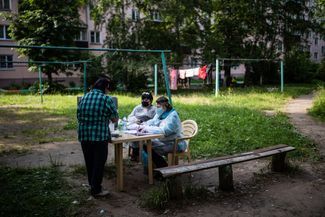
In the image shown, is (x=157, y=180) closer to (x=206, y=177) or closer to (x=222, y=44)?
(x=206, y=177)

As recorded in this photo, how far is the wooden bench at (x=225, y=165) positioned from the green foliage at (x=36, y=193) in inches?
52.2

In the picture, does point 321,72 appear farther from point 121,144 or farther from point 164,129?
point 121,144

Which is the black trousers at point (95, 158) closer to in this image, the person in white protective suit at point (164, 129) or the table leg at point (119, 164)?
the table leg at point (119, 164)

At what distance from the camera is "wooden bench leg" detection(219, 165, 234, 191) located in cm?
542

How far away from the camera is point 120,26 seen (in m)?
24.0

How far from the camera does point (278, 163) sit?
6.36m

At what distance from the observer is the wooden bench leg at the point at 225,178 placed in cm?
542

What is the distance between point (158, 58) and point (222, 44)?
5.68 m

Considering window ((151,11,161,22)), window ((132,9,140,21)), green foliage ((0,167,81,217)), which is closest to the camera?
green foliage ((0,167,81,217))

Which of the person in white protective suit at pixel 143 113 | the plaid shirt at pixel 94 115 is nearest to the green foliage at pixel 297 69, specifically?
the person in white protective suit at pixel 143 113

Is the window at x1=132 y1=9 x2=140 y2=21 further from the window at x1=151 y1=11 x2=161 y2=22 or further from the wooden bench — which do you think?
the wooden bench

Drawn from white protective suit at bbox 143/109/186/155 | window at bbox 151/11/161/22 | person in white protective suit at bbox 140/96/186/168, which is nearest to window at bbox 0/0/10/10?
window at bbox 151/11/161/22

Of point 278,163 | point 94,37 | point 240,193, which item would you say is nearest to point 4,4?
point 94,37

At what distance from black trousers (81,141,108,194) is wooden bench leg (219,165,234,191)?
1728mm
